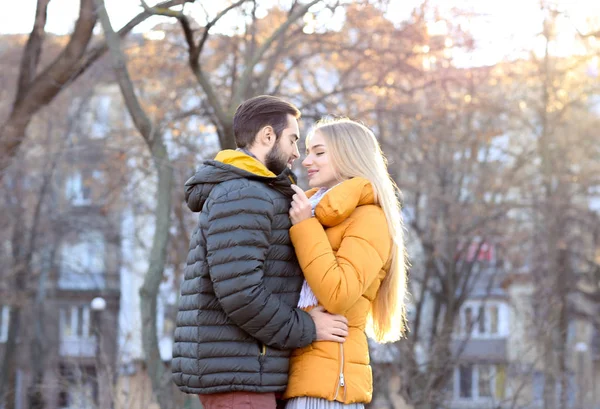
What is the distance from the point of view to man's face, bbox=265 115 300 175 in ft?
13.9

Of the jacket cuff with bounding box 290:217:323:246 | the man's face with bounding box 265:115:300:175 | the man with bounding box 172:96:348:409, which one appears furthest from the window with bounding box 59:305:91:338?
the jacket cuff with bounding box 290:217:323:246

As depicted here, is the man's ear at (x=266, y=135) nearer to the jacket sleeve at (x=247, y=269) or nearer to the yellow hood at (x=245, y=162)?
the yellow hood at (x=245, y=162)

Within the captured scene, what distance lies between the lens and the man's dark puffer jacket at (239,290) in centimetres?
385

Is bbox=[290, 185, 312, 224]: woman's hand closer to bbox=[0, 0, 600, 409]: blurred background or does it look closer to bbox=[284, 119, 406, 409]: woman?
bbox=[284, 119, 406, 409]: woman

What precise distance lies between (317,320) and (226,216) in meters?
0.58

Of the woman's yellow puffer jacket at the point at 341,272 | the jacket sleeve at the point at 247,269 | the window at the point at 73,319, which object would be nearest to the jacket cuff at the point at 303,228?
the woman's yellow puffer jacket at the point at 341,272

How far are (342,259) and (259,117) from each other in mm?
714

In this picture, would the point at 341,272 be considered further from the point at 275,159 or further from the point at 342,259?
the point at 275,159

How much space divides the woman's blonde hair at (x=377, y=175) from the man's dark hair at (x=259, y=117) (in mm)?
228

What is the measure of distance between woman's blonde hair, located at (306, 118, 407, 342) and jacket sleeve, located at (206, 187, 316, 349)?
1.68 feet

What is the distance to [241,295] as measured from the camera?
3818 millimetres

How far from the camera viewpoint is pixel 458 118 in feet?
64.4

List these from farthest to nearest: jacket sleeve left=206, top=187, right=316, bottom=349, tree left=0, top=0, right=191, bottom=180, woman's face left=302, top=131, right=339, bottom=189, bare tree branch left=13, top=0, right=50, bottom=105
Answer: bare tree branch left=13, top=0, right=50, bottom=105
tree left=0, top=0, right=191, bottom=180
woman's face left=302, top=131, right=339, bottom=189
jacket sleeve left=206, top=187, right=316, bottom=349

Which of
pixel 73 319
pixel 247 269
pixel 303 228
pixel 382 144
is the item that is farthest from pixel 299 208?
pixel 73 319
